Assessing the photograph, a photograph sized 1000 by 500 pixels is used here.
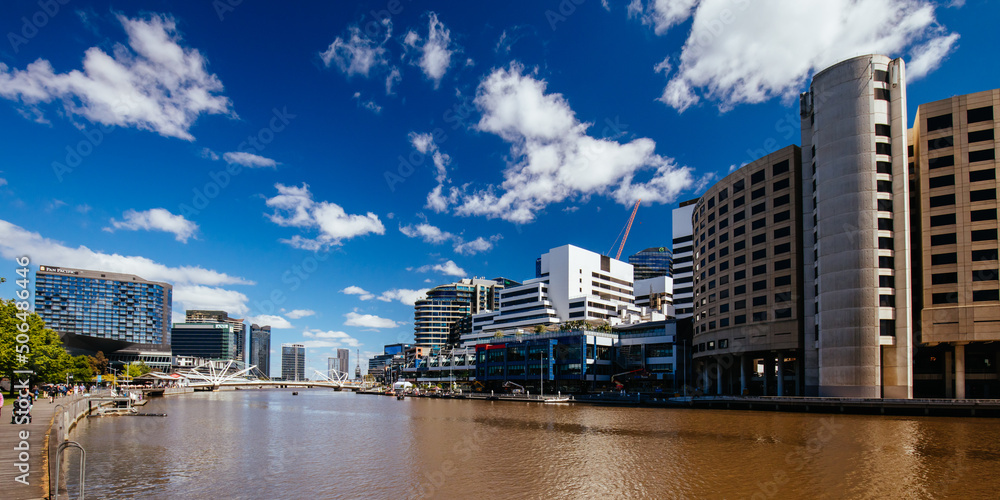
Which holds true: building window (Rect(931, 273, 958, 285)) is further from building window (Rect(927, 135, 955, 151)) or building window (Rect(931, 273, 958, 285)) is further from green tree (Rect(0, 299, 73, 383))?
green tree (Rect(0, 299, 73, 383))

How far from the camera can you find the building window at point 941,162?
8325 centimetres

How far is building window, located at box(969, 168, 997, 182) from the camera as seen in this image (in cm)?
7976

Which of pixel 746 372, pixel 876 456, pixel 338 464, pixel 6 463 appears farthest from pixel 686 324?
pixel 6 463

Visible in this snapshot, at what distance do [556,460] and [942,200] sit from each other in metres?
76.3

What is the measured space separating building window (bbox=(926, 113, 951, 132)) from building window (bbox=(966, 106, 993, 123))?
7.64 ft

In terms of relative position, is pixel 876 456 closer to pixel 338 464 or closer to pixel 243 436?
pixel 338 464

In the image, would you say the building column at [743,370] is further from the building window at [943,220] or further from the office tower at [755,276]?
the building window at [943,220]

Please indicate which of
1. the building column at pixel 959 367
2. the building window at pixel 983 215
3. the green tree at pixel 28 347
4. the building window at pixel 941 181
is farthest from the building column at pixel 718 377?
the green tree at pixel 28 347

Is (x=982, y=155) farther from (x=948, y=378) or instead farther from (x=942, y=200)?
(x=948, y=378)

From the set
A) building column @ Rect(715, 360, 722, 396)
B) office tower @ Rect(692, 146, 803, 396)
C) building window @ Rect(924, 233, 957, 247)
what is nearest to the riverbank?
office tower @ Rect(692, 146, 803, 396)

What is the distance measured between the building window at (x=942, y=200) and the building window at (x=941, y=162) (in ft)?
14.6

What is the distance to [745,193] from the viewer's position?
4235 inches

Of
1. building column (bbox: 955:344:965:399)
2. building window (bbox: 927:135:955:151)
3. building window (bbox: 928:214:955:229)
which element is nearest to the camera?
building column (bbox: 955:344:965:399)

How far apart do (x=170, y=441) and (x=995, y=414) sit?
9478 centimetres
